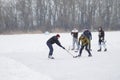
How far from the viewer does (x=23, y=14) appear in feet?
188

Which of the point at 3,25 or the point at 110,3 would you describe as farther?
the point at 110,3

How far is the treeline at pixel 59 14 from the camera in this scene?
179ft

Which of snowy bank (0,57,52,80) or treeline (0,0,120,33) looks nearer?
snowy bank (0,57,52,80)

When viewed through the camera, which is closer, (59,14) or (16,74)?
(16,74)

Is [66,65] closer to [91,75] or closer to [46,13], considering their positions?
[91,75]

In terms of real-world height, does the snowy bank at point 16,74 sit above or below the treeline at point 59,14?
above

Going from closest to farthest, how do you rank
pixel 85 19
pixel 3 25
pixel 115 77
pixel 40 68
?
pixel 115 77
pixel 40 68
pixel 3 25
pixel 85 19

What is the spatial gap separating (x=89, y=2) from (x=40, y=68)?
164 feet

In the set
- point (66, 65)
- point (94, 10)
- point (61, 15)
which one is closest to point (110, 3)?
point (94, 10)

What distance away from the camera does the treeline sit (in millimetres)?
54688

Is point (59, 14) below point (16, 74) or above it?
below

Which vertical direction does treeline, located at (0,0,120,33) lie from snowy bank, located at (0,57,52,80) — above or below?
below

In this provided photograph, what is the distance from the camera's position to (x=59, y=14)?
59844mm

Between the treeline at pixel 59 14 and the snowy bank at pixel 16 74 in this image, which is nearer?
the snowy bank at pixel 16 74
